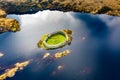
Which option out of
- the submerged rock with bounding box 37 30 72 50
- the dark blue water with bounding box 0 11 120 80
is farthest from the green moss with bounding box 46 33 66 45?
the dark blue water with bounding box 0 11 120 80

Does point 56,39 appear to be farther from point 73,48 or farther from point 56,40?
point 73,48

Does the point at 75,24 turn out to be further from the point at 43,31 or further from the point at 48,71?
the point at 48,71

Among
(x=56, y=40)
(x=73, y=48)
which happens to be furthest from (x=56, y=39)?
(x=73, y=48)

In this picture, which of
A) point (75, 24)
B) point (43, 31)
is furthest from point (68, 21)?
point (43, 31)

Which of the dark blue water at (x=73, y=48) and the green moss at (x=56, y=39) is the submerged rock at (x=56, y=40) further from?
the dark blue water at (x=73, y=48)

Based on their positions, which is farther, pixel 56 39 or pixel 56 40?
pixel 56 39

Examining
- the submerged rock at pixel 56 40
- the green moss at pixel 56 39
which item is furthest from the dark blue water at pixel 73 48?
the green moss at pixel 56 39

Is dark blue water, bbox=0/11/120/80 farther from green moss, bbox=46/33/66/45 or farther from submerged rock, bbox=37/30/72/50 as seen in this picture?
green moss, bbox=46/33/66/45
